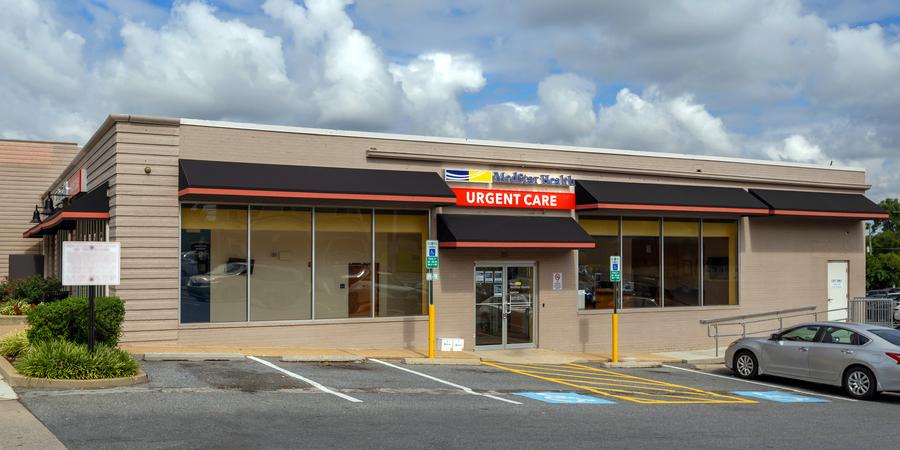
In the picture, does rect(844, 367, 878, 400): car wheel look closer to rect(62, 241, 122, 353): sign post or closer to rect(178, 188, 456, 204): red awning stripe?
rect(178, 188, 456, 204): red awning stripe

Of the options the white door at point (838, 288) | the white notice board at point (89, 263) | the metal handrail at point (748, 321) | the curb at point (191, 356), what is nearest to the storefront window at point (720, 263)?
the metal handrail at point (748, 321)

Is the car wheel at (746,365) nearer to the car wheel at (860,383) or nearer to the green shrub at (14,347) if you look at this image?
the car wheel at (860,383)

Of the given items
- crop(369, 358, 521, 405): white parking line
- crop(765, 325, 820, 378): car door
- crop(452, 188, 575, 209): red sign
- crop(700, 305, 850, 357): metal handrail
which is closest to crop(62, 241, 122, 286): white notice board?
crop(369, 358, 521, 405): white parking line

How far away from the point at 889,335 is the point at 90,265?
14533mm

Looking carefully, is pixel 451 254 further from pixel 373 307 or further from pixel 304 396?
pixel 304 396

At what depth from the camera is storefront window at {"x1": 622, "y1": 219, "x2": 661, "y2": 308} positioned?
73.2 ft

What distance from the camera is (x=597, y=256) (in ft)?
71.6

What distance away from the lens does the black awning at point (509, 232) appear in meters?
19.0

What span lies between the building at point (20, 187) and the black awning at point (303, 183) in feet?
65.5

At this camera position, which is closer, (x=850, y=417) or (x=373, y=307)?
(x=850, y=417)

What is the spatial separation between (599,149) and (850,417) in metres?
10.2

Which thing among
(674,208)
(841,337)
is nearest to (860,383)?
(841,337)

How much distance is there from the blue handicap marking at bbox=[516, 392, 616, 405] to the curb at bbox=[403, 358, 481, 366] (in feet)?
11.4

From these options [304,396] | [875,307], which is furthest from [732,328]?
[304,396]
